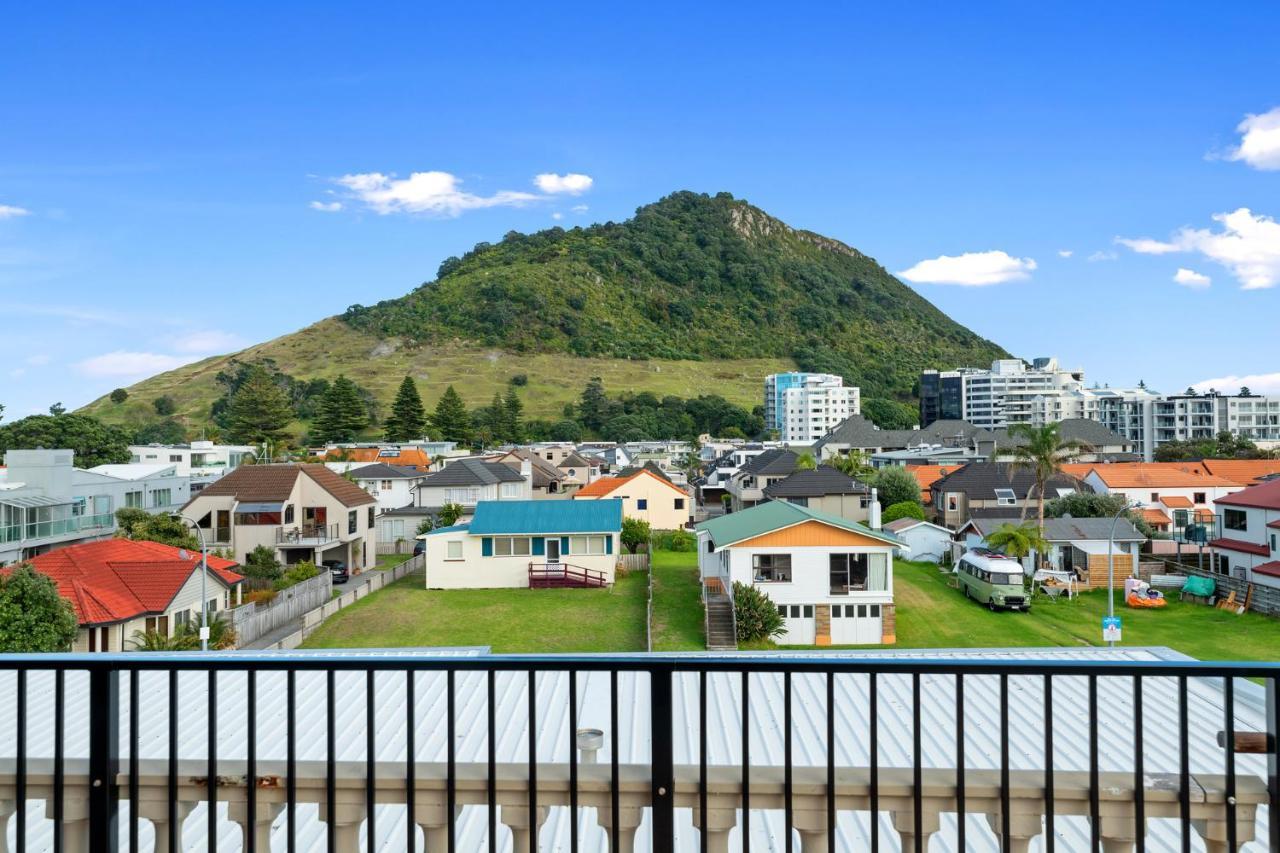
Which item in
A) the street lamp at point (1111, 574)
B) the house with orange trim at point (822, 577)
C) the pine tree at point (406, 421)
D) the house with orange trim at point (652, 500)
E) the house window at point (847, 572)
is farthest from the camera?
the pine tree at point (406, 421)

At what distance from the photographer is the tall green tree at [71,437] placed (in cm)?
6193

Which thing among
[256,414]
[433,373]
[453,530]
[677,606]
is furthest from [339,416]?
[677,606]

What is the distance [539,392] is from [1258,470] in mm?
94977

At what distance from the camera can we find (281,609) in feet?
81.6

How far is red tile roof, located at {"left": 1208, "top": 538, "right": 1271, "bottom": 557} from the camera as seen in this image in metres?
27.3

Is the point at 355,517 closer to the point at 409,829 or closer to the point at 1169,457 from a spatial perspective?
the point at 409,829

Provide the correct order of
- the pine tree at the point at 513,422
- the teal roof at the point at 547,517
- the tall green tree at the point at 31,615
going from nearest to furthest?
the tall green tree at the point at 31,615
the teal roof at the point at 547,517
the pine tree at the point at 513,422

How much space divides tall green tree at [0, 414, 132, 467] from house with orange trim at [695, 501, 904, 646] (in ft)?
187

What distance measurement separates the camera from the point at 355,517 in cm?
3516

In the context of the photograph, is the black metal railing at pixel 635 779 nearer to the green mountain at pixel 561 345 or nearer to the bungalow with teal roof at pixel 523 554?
the bungalow with teal roof at pixel 523 554

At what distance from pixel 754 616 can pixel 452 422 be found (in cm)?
7618

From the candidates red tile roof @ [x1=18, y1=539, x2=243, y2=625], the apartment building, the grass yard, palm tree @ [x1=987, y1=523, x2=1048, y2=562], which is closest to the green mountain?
the apartment building

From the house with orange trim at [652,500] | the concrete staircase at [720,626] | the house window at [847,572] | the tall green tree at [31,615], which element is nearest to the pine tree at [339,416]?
the house with orange trim at [652,500]

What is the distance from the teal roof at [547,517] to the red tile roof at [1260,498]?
22.1m
